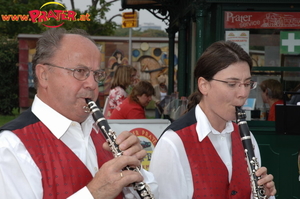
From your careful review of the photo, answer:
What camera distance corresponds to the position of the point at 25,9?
22938mm

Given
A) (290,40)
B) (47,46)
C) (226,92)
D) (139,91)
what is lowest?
(139,91)

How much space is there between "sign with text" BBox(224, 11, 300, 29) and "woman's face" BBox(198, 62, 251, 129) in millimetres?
3573

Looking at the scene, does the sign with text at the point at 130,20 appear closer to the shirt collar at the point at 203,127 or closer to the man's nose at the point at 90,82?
the shirt collar at the point at 203,127

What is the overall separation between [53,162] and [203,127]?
927mm

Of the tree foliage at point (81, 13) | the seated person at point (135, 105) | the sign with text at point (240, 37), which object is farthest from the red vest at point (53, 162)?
the tree foliage at point (81, 13)

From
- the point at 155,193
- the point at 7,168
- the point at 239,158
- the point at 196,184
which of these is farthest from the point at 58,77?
the point at 239,158

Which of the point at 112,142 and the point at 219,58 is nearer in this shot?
the point at 112,142

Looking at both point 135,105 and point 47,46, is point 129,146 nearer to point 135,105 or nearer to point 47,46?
point 47,46

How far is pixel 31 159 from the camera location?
5.96 feet

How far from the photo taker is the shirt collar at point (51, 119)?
195 cm

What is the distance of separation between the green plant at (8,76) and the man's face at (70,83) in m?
18.2

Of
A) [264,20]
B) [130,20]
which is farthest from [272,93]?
[130,20]

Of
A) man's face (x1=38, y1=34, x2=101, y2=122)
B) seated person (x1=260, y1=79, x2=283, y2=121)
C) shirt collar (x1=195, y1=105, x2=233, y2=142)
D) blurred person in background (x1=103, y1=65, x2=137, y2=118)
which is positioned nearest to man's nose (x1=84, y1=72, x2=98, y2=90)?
man's face (x1=38, y1=34, x2=101, y2=122)

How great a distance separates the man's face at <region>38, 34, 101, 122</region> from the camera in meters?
1.94
